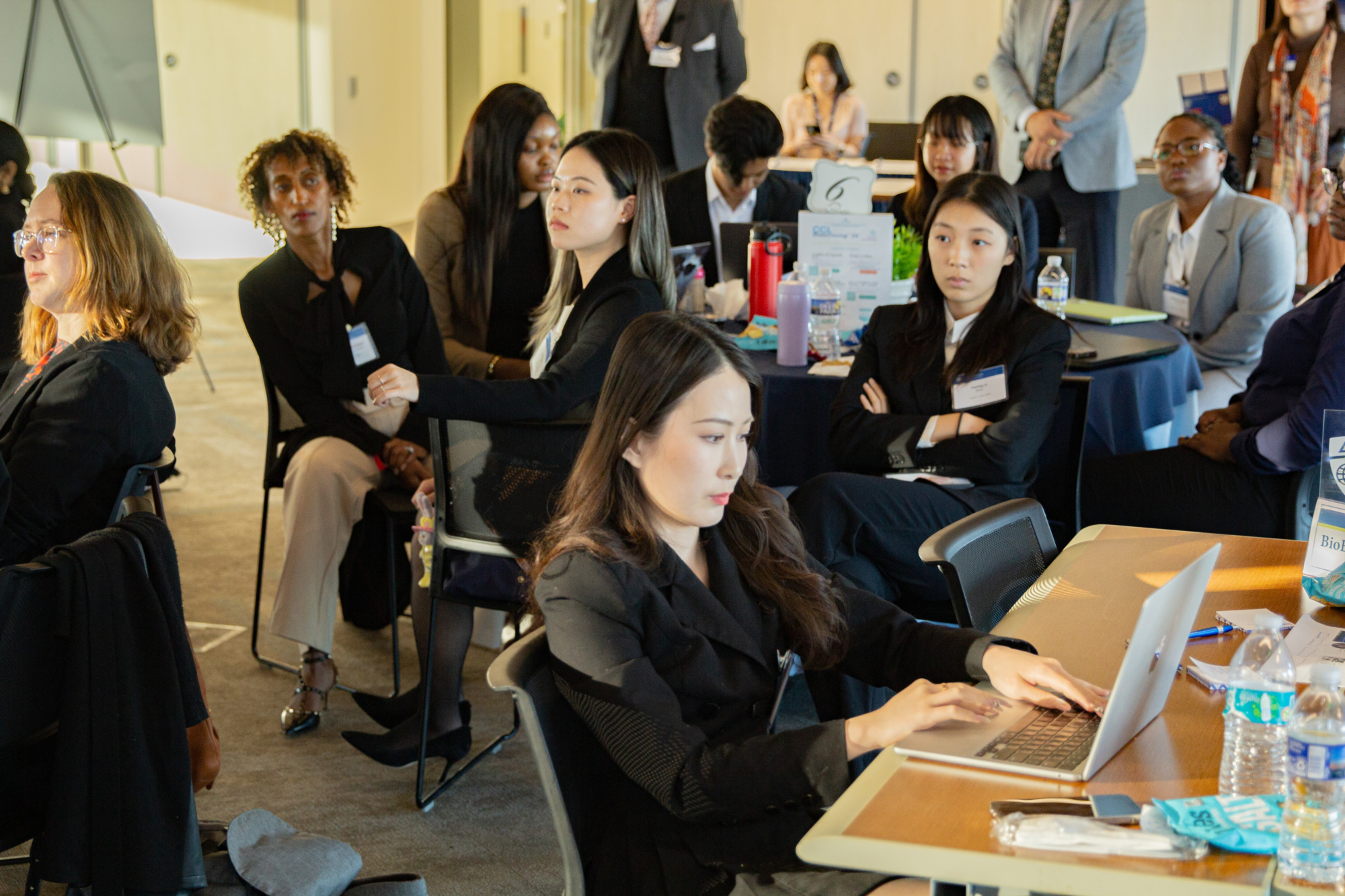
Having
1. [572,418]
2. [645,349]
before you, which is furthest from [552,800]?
[572,418]

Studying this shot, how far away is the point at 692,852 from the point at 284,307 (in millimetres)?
2241

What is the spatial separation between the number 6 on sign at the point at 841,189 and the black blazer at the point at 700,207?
877mm

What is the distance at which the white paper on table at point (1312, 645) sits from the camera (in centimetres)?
159

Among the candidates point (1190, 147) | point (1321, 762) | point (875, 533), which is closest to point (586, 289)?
point (875, 533)

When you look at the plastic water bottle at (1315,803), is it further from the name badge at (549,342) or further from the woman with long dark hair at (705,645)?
the name badge at (549,342)

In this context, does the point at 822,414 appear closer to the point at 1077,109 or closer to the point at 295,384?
the point at 295,384

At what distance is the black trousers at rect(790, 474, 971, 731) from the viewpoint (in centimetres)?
265

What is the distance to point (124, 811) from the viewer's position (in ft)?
6.08

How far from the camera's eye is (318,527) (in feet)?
10.2

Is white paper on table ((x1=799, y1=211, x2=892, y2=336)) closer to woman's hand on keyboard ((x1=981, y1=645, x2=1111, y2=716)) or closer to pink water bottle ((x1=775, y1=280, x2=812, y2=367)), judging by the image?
pink water bottle ((x1=775, y1=280, x2=812, y2=367))

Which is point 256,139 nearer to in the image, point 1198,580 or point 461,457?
point 461,457

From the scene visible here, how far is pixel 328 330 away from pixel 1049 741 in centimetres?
234

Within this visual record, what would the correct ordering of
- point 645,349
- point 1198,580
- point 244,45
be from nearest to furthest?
point 1198,580, point 645,349, point 244,45

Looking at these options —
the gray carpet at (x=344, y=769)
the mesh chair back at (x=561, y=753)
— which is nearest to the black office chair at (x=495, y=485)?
the gray carpet at (x=344, y=769)
